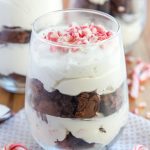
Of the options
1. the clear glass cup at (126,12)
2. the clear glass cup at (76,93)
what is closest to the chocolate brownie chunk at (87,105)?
the clear glass cup at (76,93)

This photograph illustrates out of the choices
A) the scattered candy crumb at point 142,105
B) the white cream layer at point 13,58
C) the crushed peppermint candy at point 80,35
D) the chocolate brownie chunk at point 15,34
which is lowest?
the scattered candy crumb at point 142,105

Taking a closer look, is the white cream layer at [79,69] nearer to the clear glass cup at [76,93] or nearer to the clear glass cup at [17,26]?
the clear glass cup at [76,93]

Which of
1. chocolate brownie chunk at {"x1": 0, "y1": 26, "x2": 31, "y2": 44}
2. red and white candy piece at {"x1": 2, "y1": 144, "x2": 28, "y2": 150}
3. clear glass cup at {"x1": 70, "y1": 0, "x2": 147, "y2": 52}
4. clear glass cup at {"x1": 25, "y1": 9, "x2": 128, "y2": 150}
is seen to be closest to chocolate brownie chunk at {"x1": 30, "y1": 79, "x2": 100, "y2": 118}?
clear glass cup at {"x1": 25, "y1": 9, "x2": 128, "y2": 150}

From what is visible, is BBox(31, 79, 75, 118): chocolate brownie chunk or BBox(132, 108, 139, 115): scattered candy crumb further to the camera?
BBox(132, 108, 139, 115): scattered candy crumb

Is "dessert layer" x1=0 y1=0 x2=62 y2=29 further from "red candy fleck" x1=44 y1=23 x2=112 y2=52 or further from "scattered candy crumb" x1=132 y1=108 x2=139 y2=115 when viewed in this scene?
"scattered candy crumb" x1=132 y1=108 x2=139 y2=115

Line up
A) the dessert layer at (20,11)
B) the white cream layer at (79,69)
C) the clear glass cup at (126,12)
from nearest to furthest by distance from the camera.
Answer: the white cream layer at (79,69)
the dessert layer at (20,11)
the clear glass cup at (126,12)

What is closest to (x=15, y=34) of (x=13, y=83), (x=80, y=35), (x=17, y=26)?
(x=17, y=26)

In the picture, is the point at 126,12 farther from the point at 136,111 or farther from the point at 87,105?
the point at 87,105
